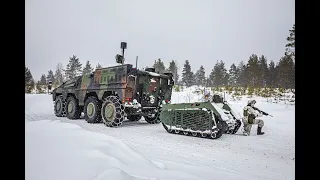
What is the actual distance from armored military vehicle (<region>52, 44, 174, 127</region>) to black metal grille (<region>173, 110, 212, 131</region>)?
1.16m

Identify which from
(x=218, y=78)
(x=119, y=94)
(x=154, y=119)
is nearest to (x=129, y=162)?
(x=119, y=94)

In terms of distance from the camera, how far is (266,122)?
7.84 meters

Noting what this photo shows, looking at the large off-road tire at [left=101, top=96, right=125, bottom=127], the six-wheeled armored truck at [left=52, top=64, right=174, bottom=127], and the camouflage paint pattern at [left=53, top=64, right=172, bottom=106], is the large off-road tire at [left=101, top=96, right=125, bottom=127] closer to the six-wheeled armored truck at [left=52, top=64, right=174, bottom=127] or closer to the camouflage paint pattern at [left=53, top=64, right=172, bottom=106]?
the six-wheeled armored truck at [left=52, top=64, right=174, bottom=127]

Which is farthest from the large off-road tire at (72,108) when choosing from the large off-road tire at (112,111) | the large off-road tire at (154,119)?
the large off-road tire at (154,119)

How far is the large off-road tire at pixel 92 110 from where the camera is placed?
7367 millimetres

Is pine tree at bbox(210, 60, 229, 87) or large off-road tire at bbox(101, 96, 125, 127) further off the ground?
pine tree at bbox(210, 60, 229, 87)

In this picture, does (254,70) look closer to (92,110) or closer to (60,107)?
(92,110)

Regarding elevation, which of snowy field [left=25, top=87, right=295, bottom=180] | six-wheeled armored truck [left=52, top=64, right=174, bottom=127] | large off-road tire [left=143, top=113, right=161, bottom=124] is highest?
six-wheeled armored truck [left=52, top=64, right=174, bottom=127]

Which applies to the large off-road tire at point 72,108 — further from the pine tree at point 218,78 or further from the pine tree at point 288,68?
the pine tree at point 288,68

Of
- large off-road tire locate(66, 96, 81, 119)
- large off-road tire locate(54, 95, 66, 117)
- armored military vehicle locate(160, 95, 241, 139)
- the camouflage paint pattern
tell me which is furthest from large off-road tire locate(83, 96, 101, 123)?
armored military vehicle locate(160, 95, 241, 139)

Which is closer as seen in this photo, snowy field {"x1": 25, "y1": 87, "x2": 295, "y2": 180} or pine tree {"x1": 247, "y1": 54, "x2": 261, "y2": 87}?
snowy field {"x1": 25, "y1": 87, "x2": 295, "y2": 180}

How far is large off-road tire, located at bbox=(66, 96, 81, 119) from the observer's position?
8.54 meters
